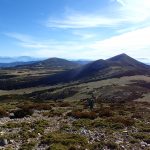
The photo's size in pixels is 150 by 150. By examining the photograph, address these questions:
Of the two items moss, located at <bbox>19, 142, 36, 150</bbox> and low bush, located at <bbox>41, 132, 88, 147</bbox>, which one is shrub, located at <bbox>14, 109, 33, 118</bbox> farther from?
moss, located at <bbox>19, 142, 36, 150</bbox>

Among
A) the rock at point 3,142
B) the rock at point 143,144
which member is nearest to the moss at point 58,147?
the rock at point 3,142

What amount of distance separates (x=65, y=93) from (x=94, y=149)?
80.8 meters

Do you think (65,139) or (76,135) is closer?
(65,139)

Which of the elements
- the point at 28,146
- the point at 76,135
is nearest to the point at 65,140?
the point at 76,135

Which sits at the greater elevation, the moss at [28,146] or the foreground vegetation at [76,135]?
the moss at [28,146]

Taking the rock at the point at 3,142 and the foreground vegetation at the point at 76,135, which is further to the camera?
the rock at the point at 3,142

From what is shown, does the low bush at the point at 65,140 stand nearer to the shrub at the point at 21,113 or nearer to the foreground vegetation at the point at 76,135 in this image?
the foreground vegetation at the point at 76,135

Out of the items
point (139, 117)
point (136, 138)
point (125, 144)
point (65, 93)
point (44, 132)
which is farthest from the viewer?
point (65, 93)

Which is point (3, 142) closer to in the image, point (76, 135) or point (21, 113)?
point (76, 135)

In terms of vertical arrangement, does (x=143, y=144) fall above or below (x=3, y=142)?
below

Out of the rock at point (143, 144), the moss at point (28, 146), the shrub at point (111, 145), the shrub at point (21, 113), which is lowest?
the shrub at point (21, 113)

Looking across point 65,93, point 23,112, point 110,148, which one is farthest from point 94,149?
point 65,93

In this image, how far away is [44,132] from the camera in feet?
91.8

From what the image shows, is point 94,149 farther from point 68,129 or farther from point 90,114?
point 90,114
